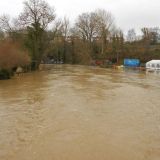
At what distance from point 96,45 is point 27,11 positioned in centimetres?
3075

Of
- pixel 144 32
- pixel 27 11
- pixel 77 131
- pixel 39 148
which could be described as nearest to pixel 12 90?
pixel 77 131

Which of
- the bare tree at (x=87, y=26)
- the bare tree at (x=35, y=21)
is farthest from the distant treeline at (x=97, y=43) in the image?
the bare tree at (x=35, y=21)

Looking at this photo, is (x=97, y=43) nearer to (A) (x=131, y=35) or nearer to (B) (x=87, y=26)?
(B) (x=87, y=26)

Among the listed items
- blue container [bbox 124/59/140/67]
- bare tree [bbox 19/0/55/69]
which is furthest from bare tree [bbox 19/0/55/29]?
blue container [bbox 124/59/140/67]

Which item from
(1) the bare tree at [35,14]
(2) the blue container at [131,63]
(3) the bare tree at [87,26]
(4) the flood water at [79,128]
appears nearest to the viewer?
(4) the flood water at [79,128]

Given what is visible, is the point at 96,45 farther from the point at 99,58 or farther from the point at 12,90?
the point at 12,90

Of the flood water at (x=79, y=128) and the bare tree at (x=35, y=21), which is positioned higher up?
the bare tree at (x=35, y=21)

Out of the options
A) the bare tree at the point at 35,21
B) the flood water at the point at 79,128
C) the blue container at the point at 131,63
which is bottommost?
the flood water at the point at 79,128

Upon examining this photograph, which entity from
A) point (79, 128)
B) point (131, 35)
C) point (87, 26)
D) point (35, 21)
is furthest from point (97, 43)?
point (79, 128)

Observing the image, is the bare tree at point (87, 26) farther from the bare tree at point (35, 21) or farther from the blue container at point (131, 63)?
the bare tree at point (35, 21)

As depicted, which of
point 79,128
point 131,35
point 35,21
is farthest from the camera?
point 131,35

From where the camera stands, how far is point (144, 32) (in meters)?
78.5

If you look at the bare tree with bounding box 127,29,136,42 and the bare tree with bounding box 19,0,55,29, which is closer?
the bare tree with bounding box 19,0,55,29

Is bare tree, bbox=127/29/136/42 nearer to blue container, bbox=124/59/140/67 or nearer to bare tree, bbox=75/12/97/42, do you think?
bare tree, bbox=75/12/97/42
